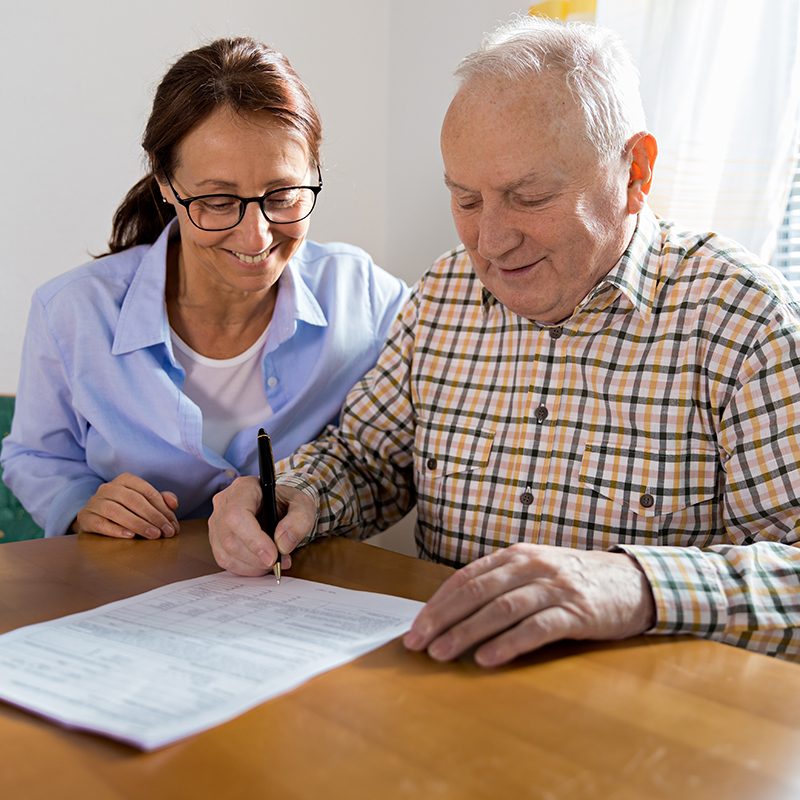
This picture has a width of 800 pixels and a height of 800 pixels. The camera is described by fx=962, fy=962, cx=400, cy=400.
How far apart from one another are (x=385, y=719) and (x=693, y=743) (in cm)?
25

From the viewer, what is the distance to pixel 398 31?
2.85 meters

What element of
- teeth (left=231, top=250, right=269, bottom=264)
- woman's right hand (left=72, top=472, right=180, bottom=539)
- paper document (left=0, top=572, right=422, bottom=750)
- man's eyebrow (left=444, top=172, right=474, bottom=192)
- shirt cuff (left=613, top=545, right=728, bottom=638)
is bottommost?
woman's right hand (left=72, top=472, right=180, bottom=539)

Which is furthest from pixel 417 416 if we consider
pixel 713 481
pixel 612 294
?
pixel 713 481

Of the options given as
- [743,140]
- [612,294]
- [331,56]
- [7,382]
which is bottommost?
[7,382]

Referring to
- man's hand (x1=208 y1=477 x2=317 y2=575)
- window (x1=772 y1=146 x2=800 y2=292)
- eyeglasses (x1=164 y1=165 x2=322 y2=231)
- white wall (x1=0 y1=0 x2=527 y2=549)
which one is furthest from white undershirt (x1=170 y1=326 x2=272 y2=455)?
window (x1=772 y1=146 x2=800 y2=292)

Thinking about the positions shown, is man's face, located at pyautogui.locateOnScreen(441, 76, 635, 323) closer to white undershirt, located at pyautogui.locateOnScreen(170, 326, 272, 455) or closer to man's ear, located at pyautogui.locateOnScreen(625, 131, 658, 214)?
man's ear, located at pyautogui.locateOnScreen(625, 131, 658, 214)

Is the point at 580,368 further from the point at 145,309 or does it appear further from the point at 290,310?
the point at 145,309

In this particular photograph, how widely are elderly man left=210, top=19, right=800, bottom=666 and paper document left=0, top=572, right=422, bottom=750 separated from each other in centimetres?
14

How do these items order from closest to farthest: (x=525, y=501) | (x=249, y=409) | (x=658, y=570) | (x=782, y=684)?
(x=782, y=684) < (x=658, y=570) < (x=525, y=501) < (x=249, y=409)

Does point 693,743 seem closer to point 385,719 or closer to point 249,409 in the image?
point 385,719

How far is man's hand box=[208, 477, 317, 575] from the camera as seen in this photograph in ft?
4.03

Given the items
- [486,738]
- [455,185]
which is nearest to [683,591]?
[486,738]

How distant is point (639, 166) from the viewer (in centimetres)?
140

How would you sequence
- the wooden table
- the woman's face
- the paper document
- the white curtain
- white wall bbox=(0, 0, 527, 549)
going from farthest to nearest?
white wall bbox=(0, 0, 527, 549) → the white curtain → the woman's face → the paper document → the wooden table
